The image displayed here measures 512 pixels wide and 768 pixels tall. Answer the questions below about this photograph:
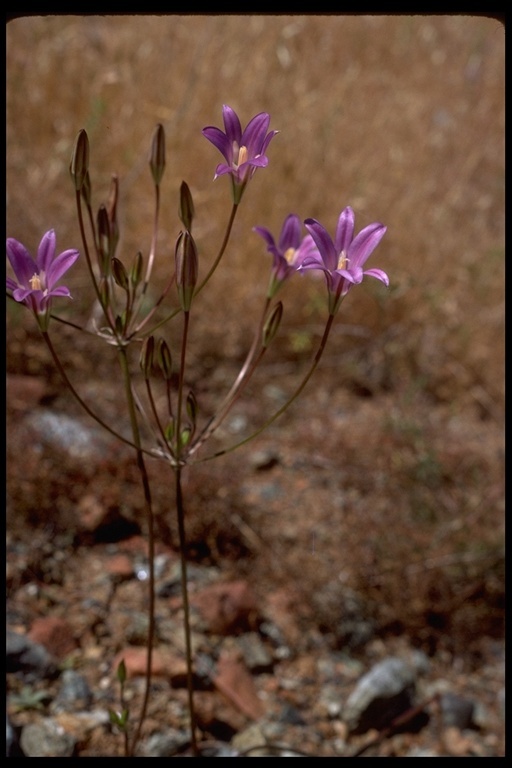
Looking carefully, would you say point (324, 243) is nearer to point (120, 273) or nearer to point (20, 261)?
point (120, 273)

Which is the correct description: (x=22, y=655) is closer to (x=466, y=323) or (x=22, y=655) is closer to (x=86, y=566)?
(x=86, y=566)

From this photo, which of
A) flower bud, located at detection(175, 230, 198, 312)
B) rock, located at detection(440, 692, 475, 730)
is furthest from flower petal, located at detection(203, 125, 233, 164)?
rock, located at detection(440, 692, 475, 730)

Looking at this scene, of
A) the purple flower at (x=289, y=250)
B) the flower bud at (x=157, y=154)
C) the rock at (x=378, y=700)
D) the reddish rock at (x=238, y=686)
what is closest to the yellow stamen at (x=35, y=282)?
the flower bud at (x=157, y=154)

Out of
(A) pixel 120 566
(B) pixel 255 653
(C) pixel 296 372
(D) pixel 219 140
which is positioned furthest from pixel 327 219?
(D) pixel 219 140

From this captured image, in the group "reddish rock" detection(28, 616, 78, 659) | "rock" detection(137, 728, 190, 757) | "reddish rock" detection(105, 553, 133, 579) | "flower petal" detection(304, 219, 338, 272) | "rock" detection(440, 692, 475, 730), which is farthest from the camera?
"reddish rock" detection(105, 553, 133, 579)

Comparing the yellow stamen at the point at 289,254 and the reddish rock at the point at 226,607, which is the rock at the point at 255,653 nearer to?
the reddish rock at the point at 226,607

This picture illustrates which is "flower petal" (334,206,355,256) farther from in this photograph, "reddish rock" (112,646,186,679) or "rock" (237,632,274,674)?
"rock" (237,632,274,674)
